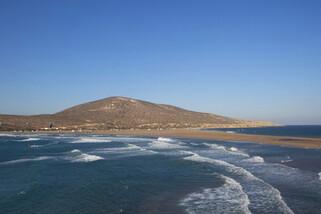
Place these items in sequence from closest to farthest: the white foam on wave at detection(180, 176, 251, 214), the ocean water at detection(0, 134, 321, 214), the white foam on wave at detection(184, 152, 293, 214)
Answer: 1. the white foam on wave at detection(180, 176, 251, 214)
2. the white foam on wave at detection(184, 152, 293, 214)
3. the ocean water at detection(0, 134, 321, 214)

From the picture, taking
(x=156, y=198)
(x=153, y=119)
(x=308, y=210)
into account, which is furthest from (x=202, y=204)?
(x=153, y=119)

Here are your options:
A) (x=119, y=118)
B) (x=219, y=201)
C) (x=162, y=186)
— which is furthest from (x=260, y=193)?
(x=119, y=118)

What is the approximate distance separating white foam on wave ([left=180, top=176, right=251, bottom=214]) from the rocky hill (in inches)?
4040

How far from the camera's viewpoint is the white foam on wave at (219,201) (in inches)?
729

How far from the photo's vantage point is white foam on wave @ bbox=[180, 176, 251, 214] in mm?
18516

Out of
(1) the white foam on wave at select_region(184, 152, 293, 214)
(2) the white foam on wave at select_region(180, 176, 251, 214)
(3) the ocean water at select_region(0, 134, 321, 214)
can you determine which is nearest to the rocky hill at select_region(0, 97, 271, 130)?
(3) the ocean water at select_region(0, 134, 321, 214)

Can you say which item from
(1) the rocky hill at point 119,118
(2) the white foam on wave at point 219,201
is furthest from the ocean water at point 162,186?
(1) the rocky hill at point 119,118

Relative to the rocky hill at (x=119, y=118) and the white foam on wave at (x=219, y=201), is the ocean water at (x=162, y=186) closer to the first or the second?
the white foam on wave at (x=219, y=201)

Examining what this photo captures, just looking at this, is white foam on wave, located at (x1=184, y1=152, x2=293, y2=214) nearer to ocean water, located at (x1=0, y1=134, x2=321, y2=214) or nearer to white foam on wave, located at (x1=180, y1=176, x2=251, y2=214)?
ocean water, located at (x1=0, y1=134, x2=321, y2=214)

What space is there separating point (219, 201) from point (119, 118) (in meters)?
132

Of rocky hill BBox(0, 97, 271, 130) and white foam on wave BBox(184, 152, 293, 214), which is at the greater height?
rocky hill BBox(0, 97, 271, 130)

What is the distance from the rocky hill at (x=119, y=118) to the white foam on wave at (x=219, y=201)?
10263 centimetres

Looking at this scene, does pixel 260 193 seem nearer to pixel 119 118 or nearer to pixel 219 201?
pixel 219 201

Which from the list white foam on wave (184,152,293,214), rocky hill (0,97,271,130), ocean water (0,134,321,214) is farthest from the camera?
rocky hill (0,97,271,130)
